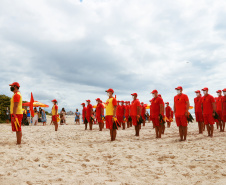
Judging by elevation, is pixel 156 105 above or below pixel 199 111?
above

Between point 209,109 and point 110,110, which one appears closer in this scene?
point 110,110

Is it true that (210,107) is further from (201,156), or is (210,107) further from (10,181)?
(10,181)

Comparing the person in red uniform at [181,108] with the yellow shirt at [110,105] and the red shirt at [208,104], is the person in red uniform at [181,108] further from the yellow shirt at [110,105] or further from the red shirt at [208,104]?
the yellow shirt at [110,105]

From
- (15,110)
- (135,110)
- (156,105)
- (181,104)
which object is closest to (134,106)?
(135,110)

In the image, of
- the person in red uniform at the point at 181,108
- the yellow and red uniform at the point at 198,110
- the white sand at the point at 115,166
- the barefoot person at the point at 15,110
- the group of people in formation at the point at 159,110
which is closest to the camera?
the white sand at the point at 115,166

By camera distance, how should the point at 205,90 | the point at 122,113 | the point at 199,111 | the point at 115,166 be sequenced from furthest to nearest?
the point at 122,113 → the point at 199,111 → the point at 205,90 → the point at 115,166

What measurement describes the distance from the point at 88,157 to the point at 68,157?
0.52m

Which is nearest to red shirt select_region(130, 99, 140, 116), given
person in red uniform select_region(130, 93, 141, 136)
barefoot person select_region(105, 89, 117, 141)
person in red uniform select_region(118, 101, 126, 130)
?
person in red uniform select_region(130, 93, 141, 136)

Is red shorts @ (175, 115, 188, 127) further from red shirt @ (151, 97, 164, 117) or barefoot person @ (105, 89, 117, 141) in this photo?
barefoot person @ (105, 89, 117, 141)

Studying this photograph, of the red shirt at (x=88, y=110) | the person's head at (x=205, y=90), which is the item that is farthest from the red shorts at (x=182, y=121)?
the red shirt at (x=88, y=110)

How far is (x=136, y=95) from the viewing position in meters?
9.64

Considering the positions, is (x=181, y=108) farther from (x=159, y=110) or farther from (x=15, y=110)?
(x=15, y=110)

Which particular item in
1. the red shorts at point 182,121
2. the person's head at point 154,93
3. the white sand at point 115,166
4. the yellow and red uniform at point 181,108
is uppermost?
the person's head at point 154,93

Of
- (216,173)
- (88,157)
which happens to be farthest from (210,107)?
(88,157)
